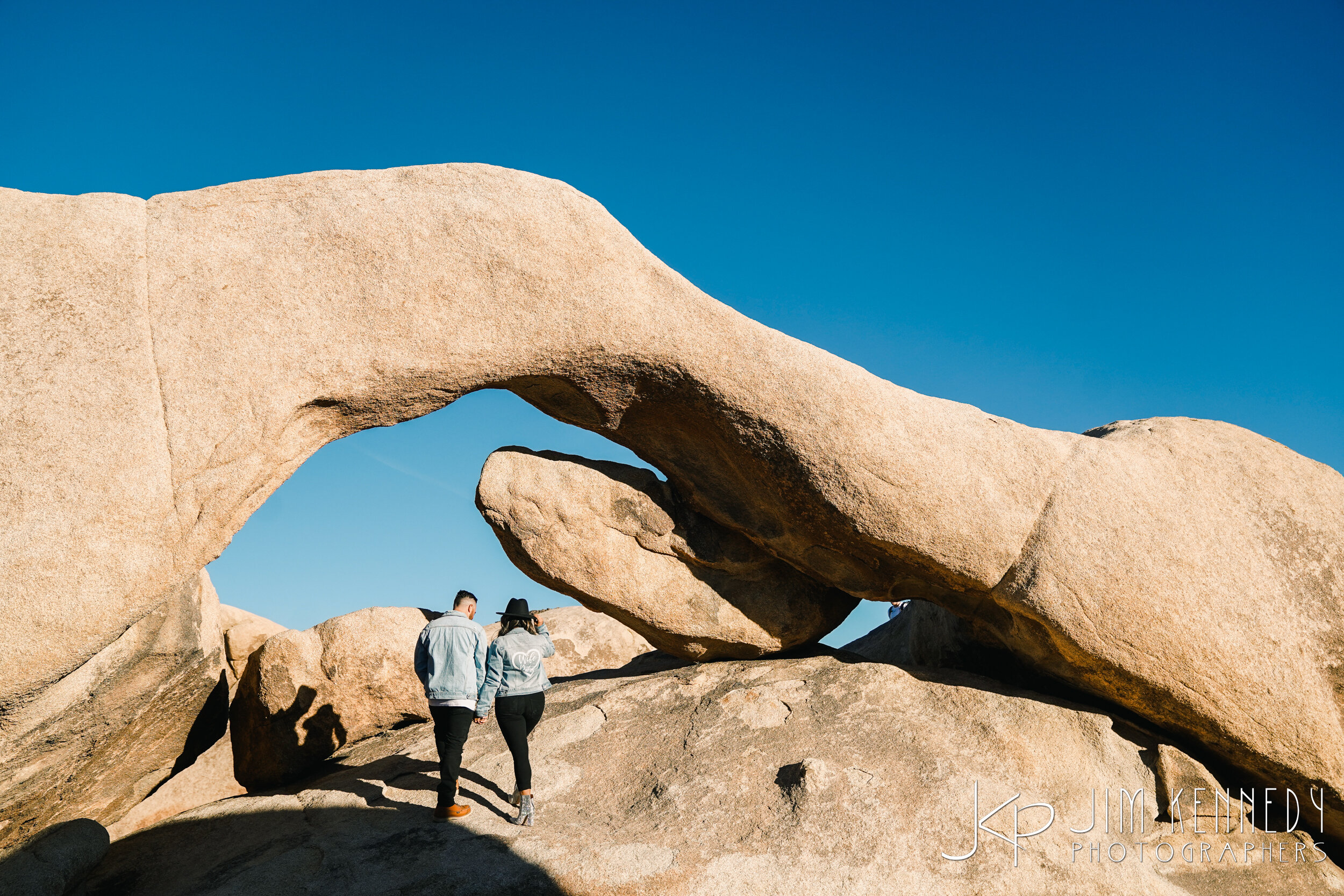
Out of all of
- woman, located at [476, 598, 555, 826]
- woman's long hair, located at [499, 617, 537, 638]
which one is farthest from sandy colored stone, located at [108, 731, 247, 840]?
woman's long hair, located at [499, 617, 537, 638]

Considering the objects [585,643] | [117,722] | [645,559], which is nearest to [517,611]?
[645,559]

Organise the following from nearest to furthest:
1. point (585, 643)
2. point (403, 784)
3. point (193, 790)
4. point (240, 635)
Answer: point (403, 784), point (193, 790), point (240, 635), point (585, 643)

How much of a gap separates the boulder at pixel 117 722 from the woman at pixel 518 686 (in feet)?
6.35

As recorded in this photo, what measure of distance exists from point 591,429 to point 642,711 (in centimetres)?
216

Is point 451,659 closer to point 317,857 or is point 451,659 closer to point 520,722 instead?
point 520,722

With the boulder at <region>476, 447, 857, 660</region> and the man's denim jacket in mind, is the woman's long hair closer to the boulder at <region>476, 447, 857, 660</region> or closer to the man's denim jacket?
the man's denim jacket

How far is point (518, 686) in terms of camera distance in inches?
222

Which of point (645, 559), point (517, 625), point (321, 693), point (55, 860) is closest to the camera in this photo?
point (55, 860)

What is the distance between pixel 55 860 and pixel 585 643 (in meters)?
4.96

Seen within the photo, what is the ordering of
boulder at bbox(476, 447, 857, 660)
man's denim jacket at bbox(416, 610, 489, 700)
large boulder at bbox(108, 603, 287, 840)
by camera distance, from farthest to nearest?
1. large boulder at bbox(108, 603, 287, 840)
2. boulder at bbox(476, 447, 857, 660)
3. man's denim jacket at bbox(416, 610, 489, 700)

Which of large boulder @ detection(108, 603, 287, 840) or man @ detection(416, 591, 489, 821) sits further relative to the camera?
large boulder @ detection(108, 603, 287, 840)

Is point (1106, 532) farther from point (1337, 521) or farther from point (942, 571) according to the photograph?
point (1337, 521)

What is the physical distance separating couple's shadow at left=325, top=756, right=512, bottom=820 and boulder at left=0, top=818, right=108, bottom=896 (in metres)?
1.42

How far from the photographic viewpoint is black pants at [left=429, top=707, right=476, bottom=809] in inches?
215
